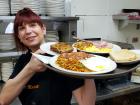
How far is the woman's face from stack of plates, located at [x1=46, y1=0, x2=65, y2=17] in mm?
752

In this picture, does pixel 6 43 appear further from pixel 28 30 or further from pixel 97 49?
pixel 97 49

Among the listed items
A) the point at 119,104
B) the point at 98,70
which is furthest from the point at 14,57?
the point at 119,104

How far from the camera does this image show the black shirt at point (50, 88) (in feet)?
3.54

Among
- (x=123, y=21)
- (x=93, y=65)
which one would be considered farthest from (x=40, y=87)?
(x=123, y=21)

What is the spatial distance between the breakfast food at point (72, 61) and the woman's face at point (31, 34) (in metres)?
Result: 0.20

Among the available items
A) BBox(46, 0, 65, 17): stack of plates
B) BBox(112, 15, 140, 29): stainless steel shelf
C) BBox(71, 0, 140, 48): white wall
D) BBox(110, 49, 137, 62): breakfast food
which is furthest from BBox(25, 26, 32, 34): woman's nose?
BBox(112, 15, 140, 29): stainless steel shelf

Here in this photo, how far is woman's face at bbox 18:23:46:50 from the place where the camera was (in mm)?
1087

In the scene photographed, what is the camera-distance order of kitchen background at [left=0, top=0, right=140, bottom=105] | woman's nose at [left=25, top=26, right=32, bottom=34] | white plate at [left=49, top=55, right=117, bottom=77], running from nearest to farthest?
white plate at [left=49, top=55, right=117, bottom=77] < woman's nose at [left=25, top=26, right=32, bottom=34] < kitchen background at [left=0, top=0, right=140, bottom=105]

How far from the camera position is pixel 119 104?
8.21 feet

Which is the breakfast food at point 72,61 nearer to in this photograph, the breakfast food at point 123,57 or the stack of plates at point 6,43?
the breakfast food at point 123,57

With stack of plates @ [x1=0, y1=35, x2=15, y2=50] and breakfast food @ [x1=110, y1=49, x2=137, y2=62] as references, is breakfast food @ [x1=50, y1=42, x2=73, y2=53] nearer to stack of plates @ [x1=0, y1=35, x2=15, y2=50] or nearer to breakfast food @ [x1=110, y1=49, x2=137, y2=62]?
breakfast food @ [x1=110, y1=49, x2=137, y2=62]

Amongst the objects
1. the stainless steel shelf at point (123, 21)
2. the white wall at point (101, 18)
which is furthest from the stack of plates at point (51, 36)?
the stainless steel shelf at point (123, 21)

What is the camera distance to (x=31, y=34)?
1079 millimetres

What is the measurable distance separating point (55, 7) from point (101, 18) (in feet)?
2.71
